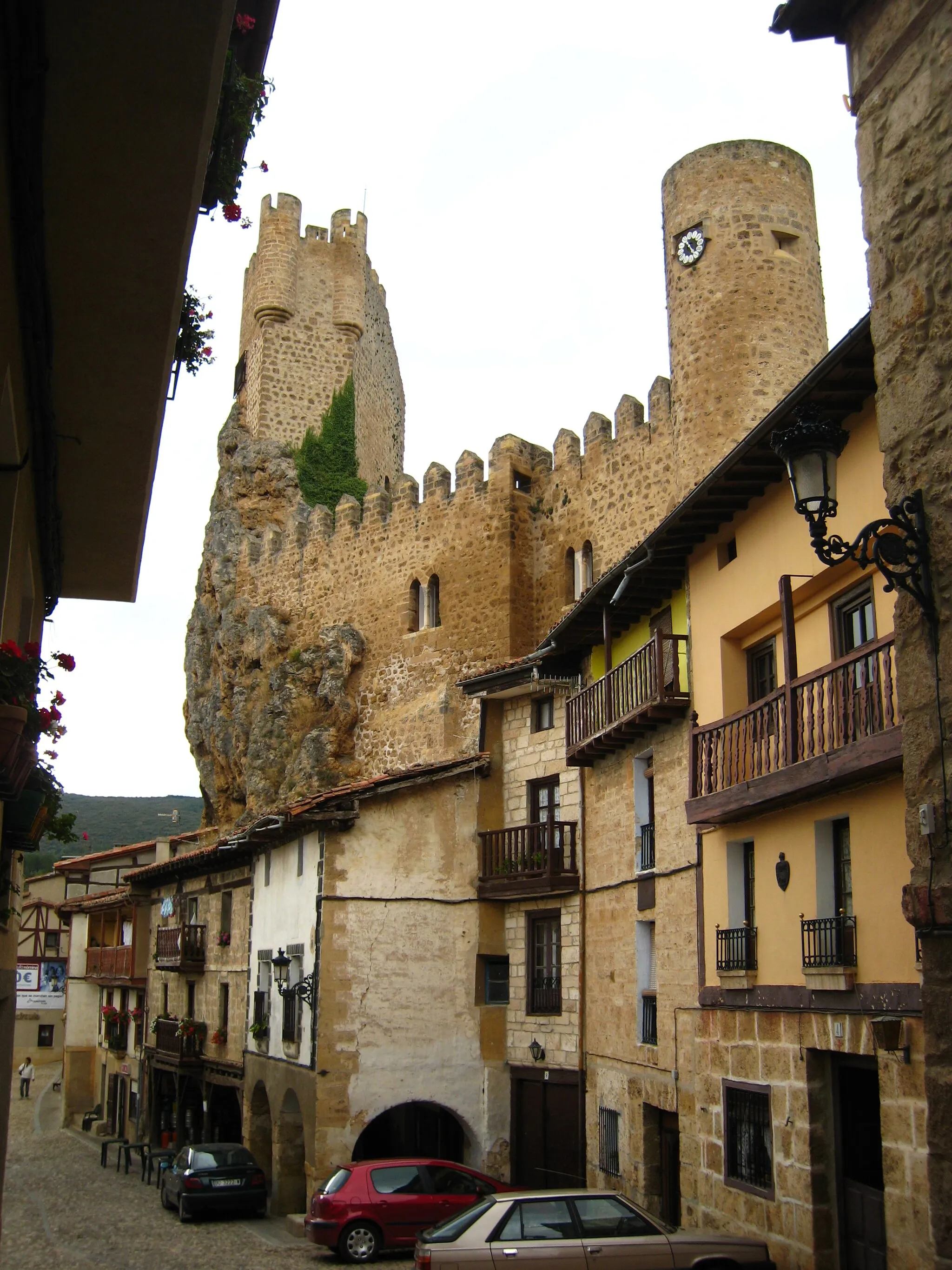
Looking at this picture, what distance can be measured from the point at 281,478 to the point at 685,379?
18223 mm

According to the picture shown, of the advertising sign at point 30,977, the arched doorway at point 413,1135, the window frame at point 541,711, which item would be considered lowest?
the arched doorway at point 413,1135

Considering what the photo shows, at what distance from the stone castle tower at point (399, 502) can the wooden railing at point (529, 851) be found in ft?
25.8

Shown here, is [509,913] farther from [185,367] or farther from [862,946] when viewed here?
[185,367]

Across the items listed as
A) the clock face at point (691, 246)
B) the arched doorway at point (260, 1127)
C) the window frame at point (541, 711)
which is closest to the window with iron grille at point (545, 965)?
the window frame at point (541, 711)

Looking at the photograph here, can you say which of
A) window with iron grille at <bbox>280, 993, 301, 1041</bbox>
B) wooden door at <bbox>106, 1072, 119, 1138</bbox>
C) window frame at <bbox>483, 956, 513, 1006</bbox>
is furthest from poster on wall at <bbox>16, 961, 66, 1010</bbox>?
window frame at <bbox>483, 956, 513, 1006</bbox>

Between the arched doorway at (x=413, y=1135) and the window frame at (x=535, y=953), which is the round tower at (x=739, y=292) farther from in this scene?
the arched doorway at (x=413, y=1135)

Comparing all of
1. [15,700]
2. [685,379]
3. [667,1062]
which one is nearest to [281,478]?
[685,379]

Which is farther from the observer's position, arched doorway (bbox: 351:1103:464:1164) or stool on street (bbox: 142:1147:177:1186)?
stool on street (bbox: 142:1147:177:1186)

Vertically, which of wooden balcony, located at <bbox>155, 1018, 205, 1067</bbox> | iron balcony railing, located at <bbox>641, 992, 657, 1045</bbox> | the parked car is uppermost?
iron balcony railing, located at <bbox>641, 992, 657, 1045</bbox>

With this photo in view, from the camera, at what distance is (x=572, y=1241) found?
1252 centimetres

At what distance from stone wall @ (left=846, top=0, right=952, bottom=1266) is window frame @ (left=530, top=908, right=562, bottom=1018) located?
15019 mm

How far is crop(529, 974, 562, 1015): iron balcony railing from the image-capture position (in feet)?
65.6

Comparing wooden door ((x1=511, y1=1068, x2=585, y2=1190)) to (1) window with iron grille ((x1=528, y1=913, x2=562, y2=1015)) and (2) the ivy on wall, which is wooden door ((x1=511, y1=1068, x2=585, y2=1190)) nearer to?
(1) window with iron grille ((x1=528, y1=913, x2=562, y2=1015))

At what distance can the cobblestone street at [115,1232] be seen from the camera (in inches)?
704
